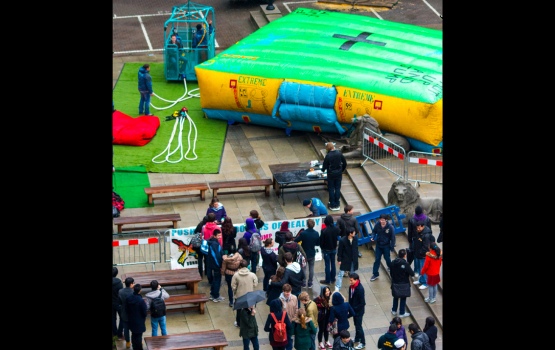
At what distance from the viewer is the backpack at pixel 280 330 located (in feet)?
51.6

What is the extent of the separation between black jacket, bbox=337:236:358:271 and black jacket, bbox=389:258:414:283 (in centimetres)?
122

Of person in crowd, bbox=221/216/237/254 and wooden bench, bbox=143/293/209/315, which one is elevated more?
person in crowd, bbox=221/216/237/254

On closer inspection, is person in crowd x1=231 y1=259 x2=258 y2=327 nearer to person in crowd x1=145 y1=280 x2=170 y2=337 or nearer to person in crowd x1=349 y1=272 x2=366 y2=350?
person in crowd x1=145 y1=280 x2=170 y2=337

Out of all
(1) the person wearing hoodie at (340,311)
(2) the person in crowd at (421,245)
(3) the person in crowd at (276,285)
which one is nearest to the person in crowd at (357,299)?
(1) the person wearing hoodie at (340,311)

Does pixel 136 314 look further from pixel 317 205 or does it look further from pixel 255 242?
pixel 317 205

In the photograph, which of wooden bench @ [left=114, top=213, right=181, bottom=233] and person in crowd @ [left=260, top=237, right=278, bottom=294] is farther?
wooden bench @ [left=114, top=213, right=181, bottom=233]

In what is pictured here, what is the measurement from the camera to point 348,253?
60.3 feet

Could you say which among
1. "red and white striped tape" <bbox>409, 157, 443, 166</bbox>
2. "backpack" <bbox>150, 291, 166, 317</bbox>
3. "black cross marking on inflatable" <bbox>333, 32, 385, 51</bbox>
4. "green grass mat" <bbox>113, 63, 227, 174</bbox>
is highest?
"black cross marking on inflatable" <bbox>333, 32, 385, 51</bbox>

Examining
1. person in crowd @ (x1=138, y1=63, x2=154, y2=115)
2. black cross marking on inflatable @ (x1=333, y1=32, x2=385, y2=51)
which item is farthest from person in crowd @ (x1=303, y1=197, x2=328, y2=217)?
person in crowd @ (x1=138, y1=63, x2=154, y2=115)

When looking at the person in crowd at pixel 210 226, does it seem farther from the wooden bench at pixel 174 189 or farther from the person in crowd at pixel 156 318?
the wooden bench at pixel 174 189

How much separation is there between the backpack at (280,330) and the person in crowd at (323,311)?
2.12 feet

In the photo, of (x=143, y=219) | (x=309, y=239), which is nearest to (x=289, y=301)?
(x=309, y=239)

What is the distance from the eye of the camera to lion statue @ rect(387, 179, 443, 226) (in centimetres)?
2080
